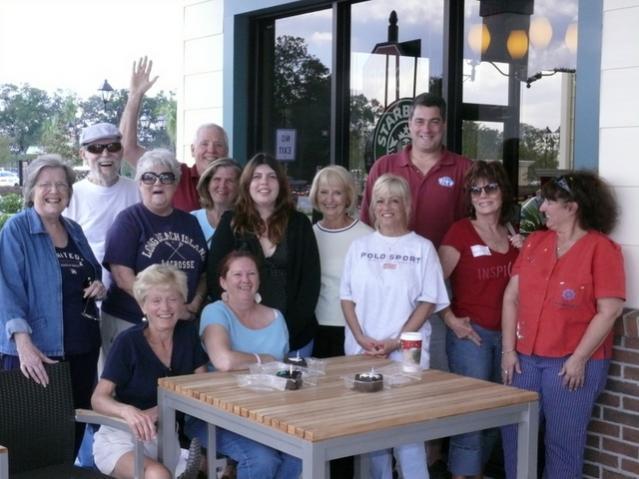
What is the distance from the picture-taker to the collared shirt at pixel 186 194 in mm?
4734

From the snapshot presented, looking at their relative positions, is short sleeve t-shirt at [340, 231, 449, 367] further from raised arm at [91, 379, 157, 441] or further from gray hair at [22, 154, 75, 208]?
gray hair at [22, 154, 75, 208]

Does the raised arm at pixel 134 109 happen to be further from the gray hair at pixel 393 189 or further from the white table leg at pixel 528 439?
the white table leg at pixel 528 439

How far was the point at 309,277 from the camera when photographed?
390cm

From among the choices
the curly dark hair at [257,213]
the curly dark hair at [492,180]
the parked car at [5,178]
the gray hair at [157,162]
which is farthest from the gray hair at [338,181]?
the parked car at [5,178]

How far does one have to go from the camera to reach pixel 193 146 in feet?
16.1

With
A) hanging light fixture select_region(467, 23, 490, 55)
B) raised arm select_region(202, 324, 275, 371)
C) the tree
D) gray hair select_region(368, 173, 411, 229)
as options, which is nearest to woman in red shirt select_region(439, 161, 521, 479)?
gray hair select_region(368, 173, 411, 229)

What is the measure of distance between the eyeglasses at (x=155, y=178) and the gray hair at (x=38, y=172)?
0.32 meters

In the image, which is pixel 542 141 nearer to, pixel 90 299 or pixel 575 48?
pixel 575 48

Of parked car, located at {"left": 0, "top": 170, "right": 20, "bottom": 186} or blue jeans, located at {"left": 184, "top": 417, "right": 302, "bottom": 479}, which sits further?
parked car, located at {"left": 0, "top": 170, "right": 20, "bottom": 186}

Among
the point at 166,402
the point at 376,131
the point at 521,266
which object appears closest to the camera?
the point at 166,402

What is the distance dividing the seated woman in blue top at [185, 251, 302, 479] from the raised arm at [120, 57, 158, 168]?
Answer: 170 cm

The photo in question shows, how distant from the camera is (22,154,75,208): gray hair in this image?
11.9ft

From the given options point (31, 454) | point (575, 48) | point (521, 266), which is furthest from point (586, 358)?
point (31, 454)

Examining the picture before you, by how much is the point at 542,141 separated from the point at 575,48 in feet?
1.60
